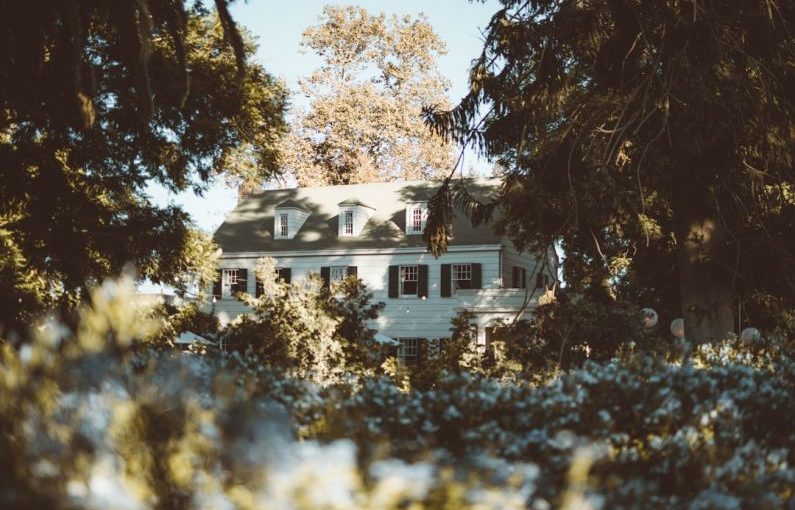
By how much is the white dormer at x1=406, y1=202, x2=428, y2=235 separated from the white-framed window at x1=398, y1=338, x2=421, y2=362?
3898 millimetres

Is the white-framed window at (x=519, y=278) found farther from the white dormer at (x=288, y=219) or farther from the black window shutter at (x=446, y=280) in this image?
the white dormer at (x=288, y=219)

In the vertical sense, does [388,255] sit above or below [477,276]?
above

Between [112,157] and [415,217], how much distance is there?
652 inches

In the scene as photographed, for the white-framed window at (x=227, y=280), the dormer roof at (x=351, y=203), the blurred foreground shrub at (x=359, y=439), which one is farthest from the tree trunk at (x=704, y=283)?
the white-framed window at (x=227, y=280)

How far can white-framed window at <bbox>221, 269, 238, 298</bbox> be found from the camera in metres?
33.9

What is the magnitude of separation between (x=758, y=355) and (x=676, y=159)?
579 cm

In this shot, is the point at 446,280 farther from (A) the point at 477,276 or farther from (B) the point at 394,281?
(B) the point at 394,281

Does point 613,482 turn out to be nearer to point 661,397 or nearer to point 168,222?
point 661,397

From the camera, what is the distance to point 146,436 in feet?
11.8

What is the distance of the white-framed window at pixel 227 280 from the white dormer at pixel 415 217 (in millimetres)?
7307

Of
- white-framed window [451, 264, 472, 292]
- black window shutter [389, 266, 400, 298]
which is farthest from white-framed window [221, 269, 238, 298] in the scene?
white-framed window [451, 264, 472, 292]

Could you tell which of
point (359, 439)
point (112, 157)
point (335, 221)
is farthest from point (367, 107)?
point (359, 439)

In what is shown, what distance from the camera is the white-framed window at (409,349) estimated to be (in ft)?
100

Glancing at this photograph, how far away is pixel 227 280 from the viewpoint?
34.2 m
